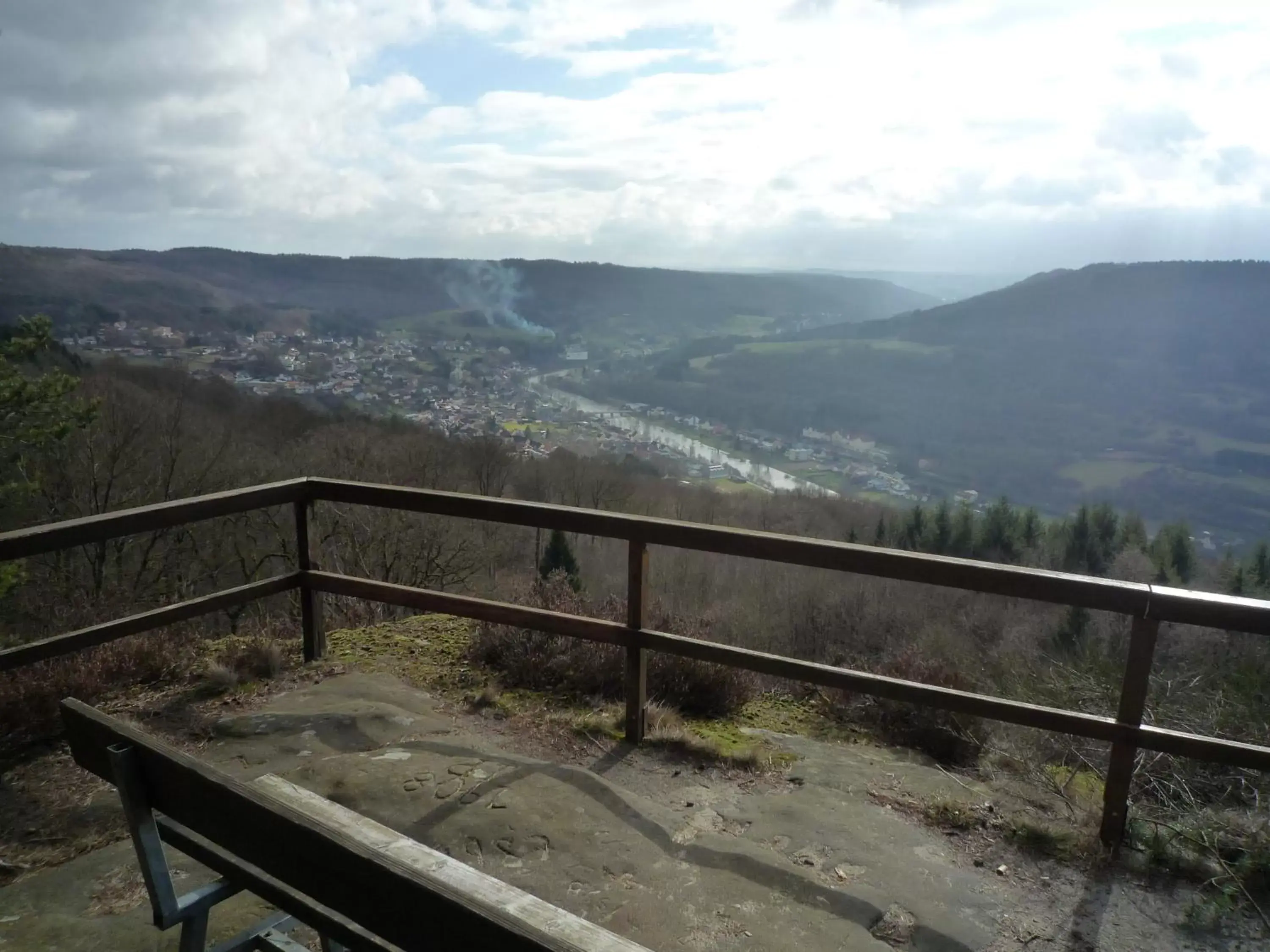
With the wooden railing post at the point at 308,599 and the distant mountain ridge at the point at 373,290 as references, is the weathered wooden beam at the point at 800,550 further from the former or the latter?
the distant mountain ridge at the point at 373,290

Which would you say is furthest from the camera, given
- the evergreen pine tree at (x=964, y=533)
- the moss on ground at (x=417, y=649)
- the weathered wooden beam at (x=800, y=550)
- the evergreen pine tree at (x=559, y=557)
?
the evergreen pine tree at (x=964, y=533)

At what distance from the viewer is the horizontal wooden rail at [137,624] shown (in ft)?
11.8

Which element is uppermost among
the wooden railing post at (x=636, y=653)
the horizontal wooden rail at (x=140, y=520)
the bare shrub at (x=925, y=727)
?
the horizontal wooden rail at (x=140, y=520)

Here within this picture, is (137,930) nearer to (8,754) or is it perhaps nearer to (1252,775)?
(8,754)

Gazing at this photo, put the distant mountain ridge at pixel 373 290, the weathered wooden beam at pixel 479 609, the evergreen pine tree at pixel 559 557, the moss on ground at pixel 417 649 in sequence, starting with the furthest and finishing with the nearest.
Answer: the distant mountain ridge at pixel 373 290
the evergreen pine tree at pixel 559 557
the moss on ground at pixel 417 649
the weathered wooden beam at pixel 479 609

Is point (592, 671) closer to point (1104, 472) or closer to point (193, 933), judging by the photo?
point (193, 933)

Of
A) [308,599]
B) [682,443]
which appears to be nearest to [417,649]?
[308,599]

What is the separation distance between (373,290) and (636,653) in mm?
46726

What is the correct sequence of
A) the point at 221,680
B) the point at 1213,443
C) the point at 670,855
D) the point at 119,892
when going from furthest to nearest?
the point at 1213,443, the point at 221,680, the point at 670,855, the point at 119,892

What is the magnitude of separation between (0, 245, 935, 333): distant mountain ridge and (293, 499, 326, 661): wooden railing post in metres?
21.7

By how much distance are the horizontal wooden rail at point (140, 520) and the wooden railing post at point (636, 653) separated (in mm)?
2018

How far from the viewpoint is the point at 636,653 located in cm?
395

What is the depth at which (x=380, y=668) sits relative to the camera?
17.0 feet

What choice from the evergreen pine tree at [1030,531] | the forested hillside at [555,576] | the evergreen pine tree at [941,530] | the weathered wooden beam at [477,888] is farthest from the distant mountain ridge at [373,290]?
the evergreen pine tree at [1030,531]
